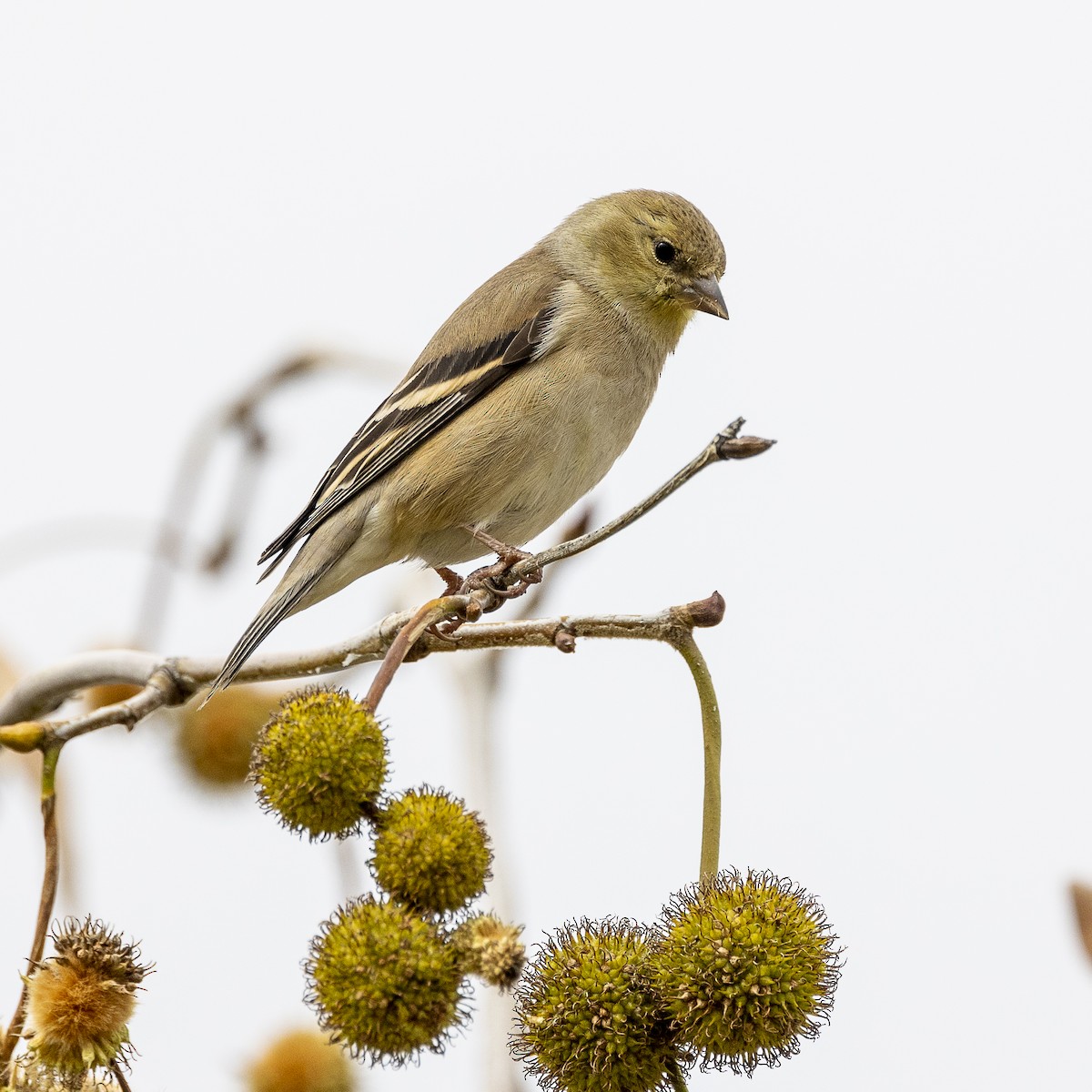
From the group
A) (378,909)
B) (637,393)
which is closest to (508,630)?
(378,909)

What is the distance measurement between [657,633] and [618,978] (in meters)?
0.67

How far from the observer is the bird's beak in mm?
5289

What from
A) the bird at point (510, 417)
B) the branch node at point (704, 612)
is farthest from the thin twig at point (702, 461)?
the bird at point (510, 417)

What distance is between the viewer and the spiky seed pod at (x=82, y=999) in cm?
245

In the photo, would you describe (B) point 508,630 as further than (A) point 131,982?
Yes

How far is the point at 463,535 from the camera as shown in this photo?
5023 millimetres

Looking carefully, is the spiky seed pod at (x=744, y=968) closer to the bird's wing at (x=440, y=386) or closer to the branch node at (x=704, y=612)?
the branch node at (x=704, y=612)

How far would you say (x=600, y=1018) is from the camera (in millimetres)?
2471

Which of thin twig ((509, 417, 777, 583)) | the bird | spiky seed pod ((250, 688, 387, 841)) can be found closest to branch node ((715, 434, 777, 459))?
thin twig ((509, 417, 777, 583))

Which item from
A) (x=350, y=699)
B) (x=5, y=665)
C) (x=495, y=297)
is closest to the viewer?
(x=350, y=699)

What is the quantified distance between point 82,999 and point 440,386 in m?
3.22

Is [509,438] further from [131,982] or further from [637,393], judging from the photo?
[131,982]

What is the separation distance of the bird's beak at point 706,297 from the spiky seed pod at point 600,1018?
3229 mm

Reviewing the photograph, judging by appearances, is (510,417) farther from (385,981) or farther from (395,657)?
(385,981)
